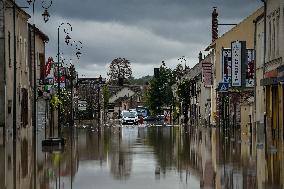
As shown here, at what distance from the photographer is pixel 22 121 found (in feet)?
190

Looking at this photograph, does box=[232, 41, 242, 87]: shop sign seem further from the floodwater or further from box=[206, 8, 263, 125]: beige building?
the floodwater

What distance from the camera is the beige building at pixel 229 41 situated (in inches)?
2726

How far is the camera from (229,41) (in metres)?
80.4

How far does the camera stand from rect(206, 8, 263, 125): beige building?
6925 centimetres

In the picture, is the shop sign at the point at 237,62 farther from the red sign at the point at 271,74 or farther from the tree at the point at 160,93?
the tree at the point at 160,93

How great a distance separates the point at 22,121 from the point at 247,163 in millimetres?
36040

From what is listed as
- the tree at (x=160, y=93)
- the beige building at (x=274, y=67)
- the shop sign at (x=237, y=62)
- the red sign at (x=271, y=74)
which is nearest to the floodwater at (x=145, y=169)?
the beige building at (x=274, y=67)

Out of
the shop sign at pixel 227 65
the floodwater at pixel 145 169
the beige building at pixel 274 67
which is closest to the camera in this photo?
the floodwater at pixel 145 169

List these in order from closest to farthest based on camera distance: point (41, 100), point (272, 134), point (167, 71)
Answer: point (272, 134) < point (41, 100) < point (167, 71)

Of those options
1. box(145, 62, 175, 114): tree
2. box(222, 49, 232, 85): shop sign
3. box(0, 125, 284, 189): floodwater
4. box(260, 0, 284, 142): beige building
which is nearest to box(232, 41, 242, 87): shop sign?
box(222, 49, 232, 85): shop sign

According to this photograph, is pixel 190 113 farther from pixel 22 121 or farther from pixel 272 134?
pixel 272 134

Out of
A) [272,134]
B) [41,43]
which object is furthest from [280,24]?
[41,43]

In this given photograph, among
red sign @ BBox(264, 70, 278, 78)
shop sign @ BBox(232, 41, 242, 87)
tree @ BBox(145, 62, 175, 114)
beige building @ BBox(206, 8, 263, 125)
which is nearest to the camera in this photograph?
red sign @ BBox(264, 70, 278, 78)

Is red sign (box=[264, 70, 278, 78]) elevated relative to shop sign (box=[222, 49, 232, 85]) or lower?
lower
